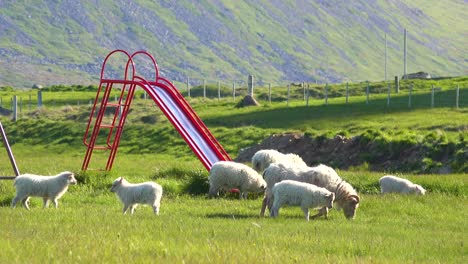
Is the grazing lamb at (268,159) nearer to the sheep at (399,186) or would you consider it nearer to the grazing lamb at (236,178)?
the grazing lamb at (236,178)

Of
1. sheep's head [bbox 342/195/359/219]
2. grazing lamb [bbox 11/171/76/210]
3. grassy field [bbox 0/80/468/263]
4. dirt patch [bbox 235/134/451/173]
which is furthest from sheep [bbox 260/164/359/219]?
dirt patch [bbox 235/134/451/173]

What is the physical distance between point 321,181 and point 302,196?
1776mm

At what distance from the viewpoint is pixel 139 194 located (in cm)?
1936

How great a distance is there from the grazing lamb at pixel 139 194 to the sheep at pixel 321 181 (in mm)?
1913

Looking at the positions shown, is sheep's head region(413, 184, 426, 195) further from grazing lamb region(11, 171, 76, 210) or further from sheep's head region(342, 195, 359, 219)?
grazing lamb region(11, 171, 76, 210)

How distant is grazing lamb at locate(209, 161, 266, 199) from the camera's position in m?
23.0

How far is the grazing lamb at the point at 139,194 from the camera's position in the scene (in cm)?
1919

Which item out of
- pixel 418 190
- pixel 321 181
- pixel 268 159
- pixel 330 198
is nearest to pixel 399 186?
pixel 418 190

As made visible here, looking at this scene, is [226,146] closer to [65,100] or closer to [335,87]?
[335,87]

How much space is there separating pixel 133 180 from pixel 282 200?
6.98 m

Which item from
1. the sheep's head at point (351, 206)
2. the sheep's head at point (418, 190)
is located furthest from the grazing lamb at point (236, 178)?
the sheep's head at point (351, 206)

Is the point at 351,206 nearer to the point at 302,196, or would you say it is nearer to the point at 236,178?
the point at 302,196

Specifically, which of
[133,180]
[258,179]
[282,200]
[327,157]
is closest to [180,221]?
[282,200]

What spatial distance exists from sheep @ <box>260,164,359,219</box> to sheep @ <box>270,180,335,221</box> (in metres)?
0.70
